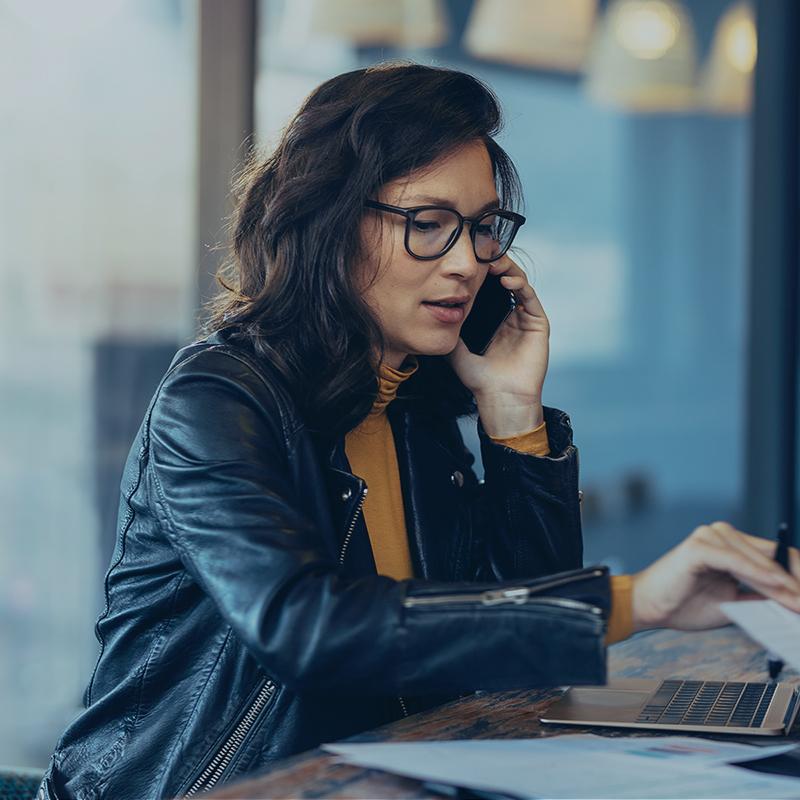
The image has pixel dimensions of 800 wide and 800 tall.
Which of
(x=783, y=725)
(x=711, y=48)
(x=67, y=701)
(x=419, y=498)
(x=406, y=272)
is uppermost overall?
(x=711, y=48)

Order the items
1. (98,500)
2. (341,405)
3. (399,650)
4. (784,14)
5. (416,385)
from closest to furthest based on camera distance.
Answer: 1. (399,650)
2. (341,405)
3. (416,385)
4. (784,14)
5. (98,500)

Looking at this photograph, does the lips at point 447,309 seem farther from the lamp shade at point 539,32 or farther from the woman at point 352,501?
the lamp shade at point 539,32

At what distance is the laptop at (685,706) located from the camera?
0.99m

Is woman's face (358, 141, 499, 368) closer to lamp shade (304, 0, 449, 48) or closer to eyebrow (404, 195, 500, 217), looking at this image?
eyebrow (404, 195, 500, 217)

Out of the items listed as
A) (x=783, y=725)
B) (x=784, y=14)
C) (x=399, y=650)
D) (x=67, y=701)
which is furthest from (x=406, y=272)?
(x=67, y=701)

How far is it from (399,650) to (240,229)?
2.73 ft

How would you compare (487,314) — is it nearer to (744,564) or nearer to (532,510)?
(532,510)

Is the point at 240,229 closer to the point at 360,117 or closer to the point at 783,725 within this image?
the point at 360,117

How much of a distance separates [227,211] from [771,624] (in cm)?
205

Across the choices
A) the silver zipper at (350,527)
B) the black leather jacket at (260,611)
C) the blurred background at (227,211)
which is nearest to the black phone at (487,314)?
the black leather jacket at (260,611)

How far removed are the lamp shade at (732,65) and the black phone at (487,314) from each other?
1.23m

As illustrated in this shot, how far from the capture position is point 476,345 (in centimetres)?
165

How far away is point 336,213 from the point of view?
1344 millimetres

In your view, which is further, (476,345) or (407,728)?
(476,345)
